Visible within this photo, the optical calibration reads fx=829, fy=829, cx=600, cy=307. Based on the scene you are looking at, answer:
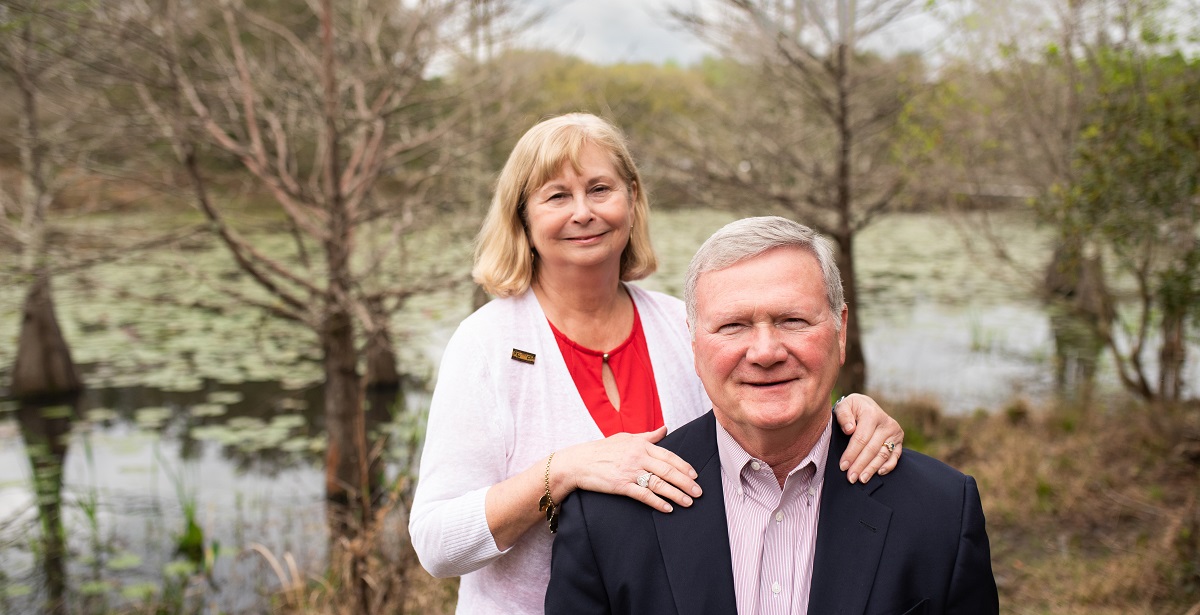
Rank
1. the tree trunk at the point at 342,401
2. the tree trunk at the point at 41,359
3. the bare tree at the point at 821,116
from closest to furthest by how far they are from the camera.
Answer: the tree trunk at the point at 342,401 < the bare tree at the point at 821,116 < the tree trunk at the point at 41,359

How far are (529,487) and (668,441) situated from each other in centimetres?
30

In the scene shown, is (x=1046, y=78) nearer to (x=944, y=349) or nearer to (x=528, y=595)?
(x=944, y=349)

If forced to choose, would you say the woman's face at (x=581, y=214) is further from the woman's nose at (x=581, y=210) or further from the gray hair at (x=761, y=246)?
the gray hair at (x=761, y=246)

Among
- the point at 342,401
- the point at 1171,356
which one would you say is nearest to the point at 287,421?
the point at 342,401

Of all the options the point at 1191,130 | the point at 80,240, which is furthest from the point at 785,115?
the point at 80,240

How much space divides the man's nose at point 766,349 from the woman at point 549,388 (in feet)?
0.88

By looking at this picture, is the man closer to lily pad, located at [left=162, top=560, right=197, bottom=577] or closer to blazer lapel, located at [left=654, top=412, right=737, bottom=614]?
blazer lapel, located at [left=654, top=412, right=737, bottom=614]

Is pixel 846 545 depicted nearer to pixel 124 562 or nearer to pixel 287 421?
pixel 124 562

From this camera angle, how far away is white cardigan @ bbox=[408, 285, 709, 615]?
1.70m

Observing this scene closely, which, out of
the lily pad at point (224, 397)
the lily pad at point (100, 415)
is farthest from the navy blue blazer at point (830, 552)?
the lily pad at point (100, 415)

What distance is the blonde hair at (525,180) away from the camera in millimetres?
1866

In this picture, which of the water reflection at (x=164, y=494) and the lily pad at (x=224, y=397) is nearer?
the water reflection at (x=164, y=494)

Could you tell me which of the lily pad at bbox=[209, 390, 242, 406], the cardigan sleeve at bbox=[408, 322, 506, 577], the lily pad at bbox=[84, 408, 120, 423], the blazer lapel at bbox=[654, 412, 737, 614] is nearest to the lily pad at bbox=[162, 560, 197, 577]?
the lily pad at bbox=[209, 390, 242, 406]

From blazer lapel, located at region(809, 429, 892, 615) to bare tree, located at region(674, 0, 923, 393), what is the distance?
19.2 ft
